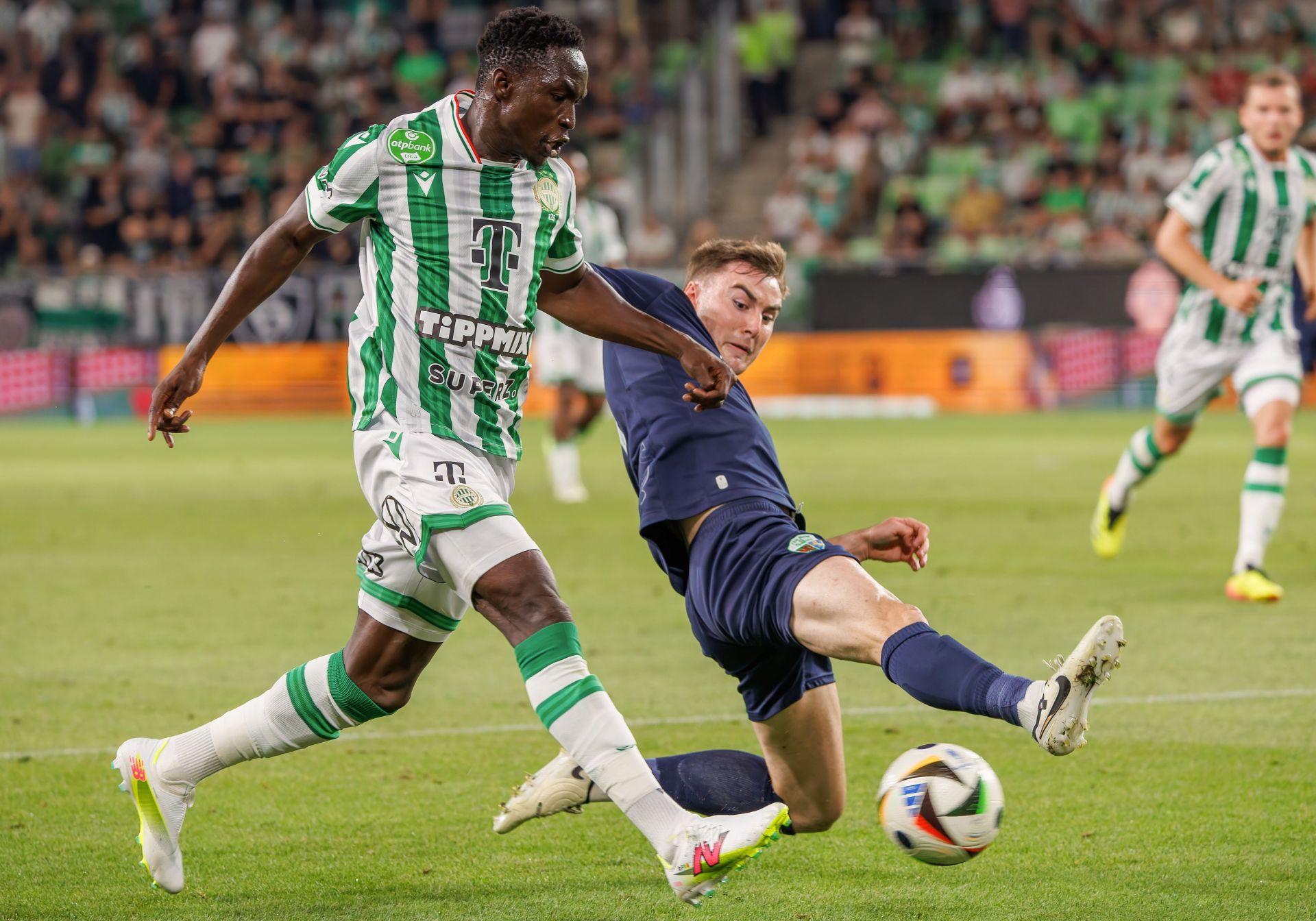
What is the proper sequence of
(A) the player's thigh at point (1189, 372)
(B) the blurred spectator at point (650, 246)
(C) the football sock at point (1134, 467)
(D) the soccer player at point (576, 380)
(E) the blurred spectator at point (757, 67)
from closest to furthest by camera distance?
(A) the player's thigh at point (1189, 372)
(C) the football sock at point (1134, 467)
(D) the soccer player at point (576, 380)
(B) the blurred spectator at point (650, 246)
(E) the blurred spectator at point (757, 67)

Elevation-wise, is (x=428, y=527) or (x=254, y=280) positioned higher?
(x=254, y=280)

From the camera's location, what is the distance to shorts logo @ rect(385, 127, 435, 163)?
421 cm

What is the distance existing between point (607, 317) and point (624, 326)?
0.05 metres

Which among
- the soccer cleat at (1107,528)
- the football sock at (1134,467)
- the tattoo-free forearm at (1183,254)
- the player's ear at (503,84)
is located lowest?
the soccer cleat at (1107,528)

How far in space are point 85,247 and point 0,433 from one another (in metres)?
5.62

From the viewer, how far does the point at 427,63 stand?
29672mm

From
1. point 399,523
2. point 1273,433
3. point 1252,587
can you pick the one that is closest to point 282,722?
point 399,523

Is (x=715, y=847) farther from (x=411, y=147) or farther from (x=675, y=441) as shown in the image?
(x=411, y=147)

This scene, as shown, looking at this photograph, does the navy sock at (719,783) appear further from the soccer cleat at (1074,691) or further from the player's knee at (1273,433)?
the player's knee at (1273,433)

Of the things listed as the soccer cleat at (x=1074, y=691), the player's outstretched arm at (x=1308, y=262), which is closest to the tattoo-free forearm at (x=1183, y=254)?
the player's outstretched arm at (x=1308, y=262)

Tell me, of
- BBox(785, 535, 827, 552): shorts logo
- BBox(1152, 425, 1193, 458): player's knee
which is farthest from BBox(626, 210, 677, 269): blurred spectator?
BBox(785, 535, 827, 552): shorts logo

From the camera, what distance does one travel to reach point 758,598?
3.85 metres

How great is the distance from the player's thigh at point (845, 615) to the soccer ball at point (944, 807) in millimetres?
272

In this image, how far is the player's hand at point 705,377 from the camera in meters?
4.11
